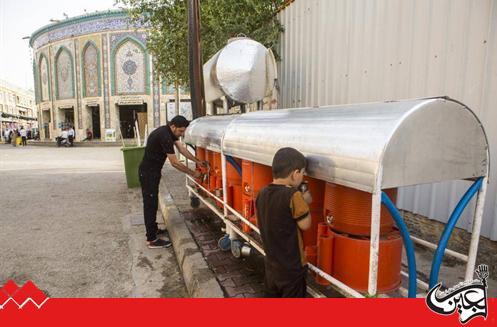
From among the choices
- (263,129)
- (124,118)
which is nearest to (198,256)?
(263,129)

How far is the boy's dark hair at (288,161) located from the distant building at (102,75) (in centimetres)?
2485

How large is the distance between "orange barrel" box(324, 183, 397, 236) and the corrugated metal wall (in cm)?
156

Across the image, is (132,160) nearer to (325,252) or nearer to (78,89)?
(325,252)

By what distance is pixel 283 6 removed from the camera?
631 centimetres

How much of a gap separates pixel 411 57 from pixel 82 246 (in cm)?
465

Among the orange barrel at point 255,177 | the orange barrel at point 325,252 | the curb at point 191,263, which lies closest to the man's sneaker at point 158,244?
the curb at point 191,263

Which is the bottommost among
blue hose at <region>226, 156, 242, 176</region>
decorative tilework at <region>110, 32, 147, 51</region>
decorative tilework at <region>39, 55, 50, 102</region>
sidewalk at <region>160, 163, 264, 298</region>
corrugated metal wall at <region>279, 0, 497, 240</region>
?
sidewalk at <region>160, 163, 264, 298</region>

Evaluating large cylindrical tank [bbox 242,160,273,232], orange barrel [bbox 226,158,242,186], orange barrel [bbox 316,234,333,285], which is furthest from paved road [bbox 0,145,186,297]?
orange barrel [bbox 316,234,333,285]

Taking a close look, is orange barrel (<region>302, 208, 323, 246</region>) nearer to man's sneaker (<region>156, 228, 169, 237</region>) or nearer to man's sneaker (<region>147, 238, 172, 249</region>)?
man's sneaker (<region>147, 238, 172, 249</region>)

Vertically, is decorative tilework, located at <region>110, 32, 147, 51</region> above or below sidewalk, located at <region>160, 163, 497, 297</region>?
above

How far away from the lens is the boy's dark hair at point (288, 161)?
196cm

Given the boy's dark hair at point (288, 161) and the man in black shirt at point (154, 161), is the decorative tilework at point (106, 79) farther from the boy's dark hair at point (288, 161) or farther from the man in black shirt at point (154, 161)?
the boy's dark hair at point (288, 161)

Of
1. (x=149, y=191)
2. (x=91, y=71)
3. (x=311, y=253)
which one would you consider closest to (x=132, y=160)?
(x=149, y=191)

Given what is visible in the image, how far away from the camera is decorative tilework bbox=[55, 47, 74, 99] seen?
1104 inches
